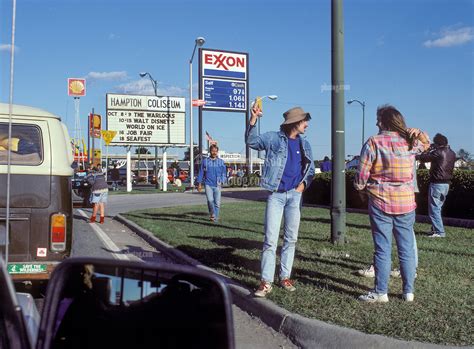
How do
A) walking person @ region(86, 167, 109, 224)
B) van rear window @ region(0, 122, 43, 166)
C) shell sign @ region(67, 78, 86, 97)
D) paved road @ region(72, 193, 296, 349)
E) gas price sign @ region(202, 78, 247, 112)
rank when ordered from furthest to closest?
gas price sign @ region(202, 78, 247, 112), shell sign @ region(67, 78, 86, 97), walking person @ region(86, 167, 109, 224), van rear window @ region(0, 122, 43, 166), paved road @ region(72, 193, 296, 349)

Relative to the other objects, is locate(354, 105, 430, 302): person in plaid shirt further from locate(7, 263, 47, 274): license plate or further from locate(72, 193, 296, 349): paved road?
locate(7, 263, 47, 274): license plate

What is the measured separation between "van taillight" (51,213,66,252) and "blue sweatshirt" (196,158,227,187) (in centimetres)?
753

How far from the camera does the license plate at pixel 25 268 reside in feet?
15.6

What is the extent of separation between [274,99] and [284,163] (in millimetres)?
40455

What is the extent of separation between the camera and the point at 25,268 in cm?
479

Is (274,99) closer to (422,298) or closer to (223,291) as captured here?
(422,298)

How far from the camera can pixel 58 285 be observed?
5.70 ft

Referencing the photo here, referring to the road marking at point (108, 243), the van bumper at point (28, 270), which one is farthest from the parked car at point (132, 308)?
the road marking at point (108, 243)

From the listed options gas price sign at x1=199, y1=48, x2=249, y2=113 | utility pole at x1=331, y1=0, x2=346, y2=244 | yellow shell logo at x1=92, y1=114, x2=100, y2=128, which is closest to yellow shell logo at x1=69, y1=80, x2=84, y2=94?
yellow shell logo at x1=92, y1=114, x2=100, y2=128

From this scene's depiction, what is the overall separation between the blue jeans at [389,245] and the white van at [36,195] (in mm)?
2844

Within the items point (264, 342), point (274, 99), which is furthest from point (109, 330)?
point (274, 99)

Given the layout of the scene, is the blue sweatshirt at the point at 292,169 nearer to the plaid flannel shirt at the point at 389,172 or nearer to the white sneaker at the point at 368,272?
the plaid flannel shirt at the point at 389,172

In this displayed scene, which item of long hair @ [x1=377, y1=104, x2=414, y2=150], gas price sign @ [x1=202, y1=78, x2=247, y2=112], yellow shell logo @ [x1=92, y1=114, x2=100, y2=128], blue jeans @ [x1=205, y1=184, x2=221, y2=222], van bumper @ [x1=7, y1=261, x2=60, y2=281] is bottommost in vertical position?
van bumper @ [x1=7, y1=261, x2=60, y2=281]

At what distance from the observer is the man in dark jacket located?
30.0 feet
